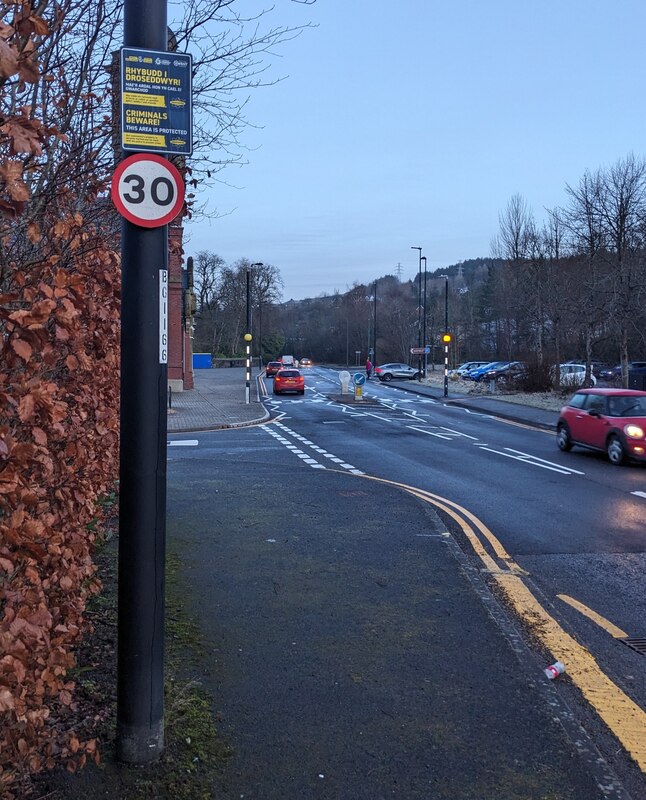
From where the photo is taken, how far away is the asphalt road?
12.0ft

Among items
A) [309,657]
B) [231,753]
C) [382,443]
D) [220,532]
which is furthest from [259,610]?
[382,443]

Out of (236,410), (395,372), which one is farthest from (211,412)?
(395,372)

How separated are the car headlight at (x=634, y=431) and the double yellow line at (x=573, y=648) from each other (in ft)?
25.2

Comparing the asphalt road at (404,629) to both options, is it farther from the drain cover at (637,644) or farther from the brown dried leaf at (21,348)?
the brown dried leaf at (21,348)

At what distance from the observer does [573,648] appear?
542 cm

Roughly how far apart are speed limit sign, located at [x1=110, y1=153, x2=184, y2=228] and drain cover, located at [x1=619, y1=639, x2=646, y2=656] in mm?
4444

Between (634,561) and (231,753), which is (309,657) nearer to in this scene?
(231,753)

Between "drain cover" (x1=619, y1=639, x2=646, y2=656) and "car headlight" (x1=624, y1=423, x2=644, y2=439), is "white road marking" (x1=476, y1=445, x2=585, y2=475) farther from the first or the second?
"drain cover" (x1=619, y1=639, x2=646, y2=656)

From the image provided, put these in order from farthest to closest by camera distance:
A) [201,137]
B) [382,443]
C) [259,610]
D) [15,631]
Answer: [382,443] → [201,137] → [259,610] → [15,631]

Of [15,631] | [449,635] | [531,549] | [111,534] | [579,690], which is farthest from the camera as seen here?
[531,549]

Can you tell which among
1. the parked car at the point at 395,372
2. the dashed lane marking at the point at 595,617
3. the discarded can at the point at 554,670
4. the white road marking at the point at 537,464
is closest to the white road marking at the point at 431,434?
the white road marking at the point at 537,464

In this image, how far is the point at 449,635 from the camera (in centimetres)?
543

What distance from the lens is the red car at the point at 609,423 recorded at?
15.6 metres

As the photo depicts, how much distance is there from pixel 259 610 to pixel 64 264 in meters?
2.91
